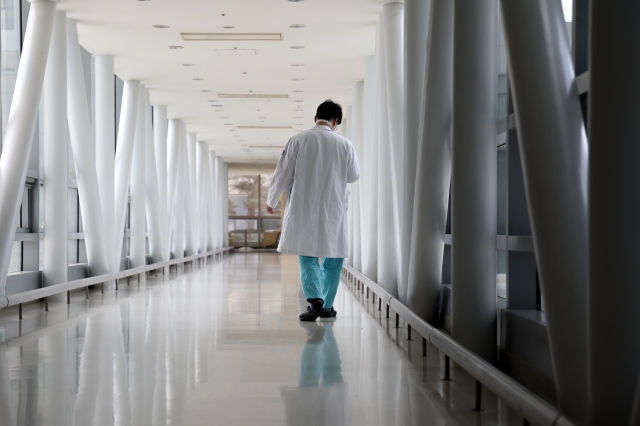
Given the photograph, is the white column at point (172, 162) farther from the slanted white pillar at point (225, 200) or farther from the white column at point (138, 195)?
the slanted white pillar at point (225, 200)

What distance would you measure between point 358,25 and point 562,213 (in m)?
9.67

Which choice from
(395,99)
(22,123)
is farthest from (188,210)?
(395,99)

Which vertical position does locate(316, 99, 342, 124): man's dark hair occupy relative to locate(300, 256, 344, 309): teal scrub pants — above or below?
above

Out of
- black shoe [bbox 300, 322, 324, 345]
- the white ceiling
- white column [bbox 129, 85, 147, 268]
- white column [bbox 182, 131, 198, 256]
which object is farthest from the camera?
white column [bbox 182, 131, 198, 256]

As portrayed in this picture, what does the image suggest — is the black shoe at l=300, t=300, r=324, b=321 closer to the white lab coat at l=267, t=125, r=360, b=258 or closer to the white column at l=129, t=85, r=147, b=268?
the white lab coat at l=267, t=125, r=360, b=258

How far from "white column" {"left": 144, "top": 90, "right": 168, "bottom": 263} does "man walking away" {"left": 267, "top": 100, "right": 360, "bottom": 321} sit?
1028 cm

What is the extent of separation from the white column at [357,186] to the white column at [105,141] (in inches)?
184

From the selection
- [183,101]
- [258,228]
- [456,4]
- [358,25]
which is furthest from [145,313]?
[258,228]

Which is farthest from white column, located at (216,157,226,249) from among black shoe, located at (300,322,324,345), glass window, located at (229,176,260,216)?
black shoe, located at (300,322,324,345)

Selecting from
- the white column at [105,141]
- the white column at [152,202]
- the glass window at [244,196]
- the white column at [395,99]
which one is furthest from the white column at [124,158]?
the glass window at [244,196]

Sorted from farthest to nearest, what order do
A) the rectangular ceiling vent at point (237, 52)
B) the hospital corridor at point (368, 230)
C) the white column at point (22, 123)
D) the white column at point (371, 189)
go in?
the rectangular ceiling vent at point (237, 52)
the white column at point (371, 189)
the white column at point (22, 123)
the hospital corridor at point (368, 230)

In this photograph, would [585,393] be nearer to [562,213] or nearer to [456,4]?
[562,213]

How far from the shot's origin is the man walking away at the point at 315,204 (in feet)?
24.7

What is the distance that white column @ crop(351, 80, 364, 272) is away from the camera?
51.9 feet
